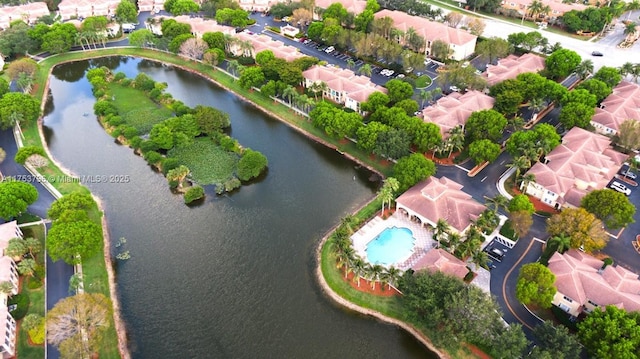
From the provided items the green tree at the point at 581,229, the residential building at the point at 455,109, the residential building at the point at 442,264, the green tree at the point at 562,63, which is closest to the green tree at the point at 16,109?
the residential building at the point at 455,109

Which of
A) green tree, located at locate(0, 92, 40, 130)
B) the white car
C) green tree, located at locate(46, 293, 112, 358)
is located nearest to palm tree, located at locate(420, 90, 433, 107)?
the white car

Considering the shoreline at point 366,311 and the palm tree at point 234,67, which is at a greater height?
the palm tree at point 234,67

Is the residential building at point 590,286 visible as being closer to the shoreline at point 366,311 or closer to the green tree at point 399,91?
the shoreline at point 366,311

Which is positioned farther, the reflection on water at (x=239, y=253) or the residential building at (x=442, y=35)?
the residential building at (x=442, y=35)

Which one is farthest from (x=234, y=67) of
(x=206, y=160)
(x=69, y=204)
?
(x=69, y=204)

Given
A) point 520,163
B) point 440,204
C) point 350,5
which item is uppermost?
point 350,5

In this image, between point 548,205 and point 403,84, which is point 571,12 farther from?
point 548,205

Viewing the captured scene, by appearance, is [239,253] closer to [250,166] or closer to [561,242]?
[250,166]
